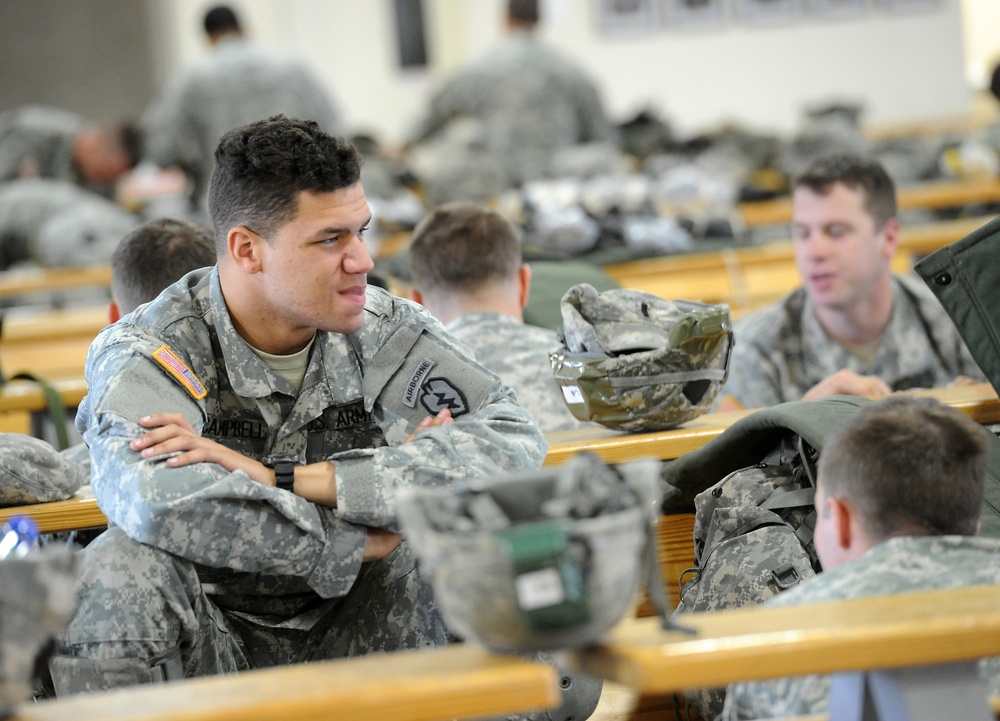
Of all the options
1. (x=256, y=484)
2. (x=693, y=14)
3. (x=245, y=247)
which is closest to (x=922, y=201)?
(x=245, y=247)

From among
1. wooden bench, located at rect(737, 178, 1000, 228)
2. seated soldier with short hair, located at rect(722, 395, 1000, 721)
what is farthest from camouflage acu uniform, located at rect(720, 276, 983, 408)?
wooden bench, located at rect(737, 178, 1000, 228)

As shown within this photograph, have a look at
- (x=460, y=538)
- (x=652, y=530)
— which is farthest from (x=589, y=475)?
(x=460, y=538)

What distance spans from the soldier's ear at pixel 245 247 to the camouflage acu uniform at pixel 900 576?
→ 992mm

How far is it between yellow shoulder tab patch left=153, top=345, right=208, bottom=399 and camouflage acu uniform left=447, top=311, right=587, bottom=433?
32.9 inches

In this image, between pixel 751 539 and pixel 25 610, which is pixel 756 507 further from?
pixel 25 610

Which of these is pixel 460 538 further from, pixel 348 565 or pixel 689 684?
pixel 348 565

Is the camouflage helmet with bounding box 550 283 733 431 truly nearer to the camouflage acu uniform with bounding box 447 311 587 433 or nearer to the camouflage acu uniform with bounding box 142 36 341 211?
the camouflage acu uniform with bounding box 447 311 587 433

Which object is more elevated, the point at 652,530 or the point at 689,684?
the point at 652,530

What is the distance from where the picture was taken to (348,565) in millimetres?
1922

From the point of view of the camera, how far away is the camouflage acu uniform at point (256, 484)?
6.01 ft

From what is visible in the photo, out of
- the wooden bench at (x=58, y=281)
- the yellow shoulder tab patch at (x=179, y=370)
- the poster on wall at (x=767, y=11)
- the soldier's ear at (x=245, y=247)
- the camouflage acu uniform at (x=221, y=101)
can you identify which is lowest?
the wooden bench at (x=58, y=281)

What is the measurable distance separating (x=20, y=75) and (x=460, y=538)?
35.0 feet

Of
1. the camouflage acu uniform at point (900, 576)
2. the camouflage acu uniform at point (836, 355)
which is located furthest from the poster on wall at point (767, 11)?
the camouflage acu uniform at point (900, 576)

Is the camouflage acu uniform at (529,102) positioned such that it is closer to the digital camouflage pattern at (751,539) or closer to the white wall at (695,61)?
the white wall at (695,61)
